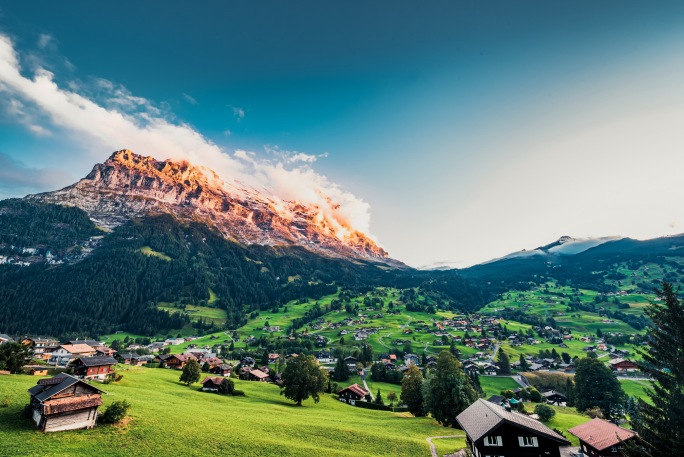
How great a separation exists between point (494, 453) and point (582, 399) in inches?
2932

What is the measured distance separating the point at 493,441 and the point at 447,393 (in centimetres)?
2390

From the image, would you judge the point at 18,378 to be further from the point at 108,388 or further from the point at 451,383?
the point at 451,383

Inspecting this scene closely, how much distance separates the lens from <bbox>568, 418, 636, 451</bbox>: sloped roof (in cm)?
4503

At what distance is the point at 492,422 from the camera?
42.2 metres

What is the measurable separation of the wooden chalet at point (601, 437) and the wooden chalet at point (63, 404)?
65.1m

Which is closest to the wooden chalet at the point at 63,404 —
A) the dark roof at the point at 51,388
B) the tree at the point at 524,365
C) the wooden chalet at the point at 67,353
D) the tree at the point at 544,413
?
the dark roof at the point at 51,388

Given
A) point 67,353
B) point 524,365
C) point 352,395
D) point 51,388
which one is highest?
point 51,388

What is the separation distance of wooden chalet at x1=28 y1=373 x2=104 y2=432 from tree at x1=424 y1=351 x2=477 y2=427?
185 ft

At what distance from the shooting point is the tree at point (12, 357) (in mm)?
62000

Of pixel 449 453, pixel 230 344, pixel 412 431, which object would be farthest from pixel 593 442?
pixel 230 344

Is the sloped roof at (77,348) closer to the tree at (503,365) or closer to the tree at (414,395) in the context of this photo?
the tree at (414,395)

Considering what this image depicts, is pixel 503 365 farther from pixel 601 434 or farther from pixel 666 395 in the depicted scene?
pixel 666 395

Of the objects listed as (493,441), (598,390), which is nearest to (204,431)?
(493,441)

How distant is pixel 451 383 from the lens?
65.4 metres
